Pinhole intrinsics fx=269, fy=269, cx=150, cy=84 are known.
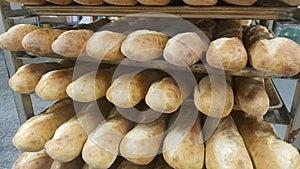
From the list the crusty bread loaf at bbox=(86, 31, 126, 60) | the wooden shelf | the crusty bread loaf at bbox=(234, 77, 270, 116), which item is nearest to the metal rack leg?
the wooden shelf

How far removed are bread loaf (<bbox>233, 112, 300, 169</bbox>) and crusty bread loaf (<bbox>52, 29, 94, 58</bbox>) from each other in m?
0.50

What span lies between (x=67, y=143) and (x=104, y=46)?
269 mm

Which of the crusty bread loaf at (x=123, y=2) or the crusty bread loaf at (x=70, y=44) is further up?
the crusty bread loaf at (x=123, y=2)

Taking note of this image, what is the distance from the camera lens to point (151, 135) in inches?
27.5

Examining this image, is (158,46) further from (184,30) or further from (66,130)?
(66,130)

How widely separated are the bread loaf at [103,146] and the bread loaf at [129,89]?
92 mm

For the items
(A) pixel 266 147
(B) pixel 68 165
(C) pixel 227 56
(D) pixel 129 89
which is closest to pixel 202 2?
(C) pixel 227 56

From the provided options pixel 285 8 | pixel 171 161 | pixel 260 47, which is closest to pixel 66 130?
pixel 171 161

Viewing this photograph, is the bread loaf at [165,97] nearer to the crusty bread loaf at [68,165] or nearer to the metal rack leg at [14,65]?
the crusty bread loaf at [68,165]

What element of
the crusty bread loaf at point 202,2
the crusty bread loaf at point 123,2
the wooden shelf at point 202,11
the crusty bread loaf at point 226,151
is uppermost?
the crusty bread loaf at point 202,2

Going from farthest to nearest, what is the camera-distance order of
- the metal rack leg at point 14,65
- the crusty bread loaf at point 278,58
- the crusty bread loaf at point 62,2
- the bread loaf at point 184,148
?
the metal rack leg at point 14,65, the crusty bread loaf at point 62,2, the bread loaf at point 184,148, the crusty bread loaf at point 278,58

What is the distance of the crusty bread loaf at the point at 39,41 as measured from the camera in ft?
2.30

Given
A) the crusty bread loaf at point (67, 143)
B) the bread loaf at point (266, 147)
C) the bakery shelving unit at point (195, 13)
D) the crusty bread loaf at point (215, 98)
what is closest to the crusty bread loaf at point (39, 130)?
the crusty bread loaf at point (67, 143)

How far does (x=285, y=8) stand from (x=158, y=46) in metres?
0.31
